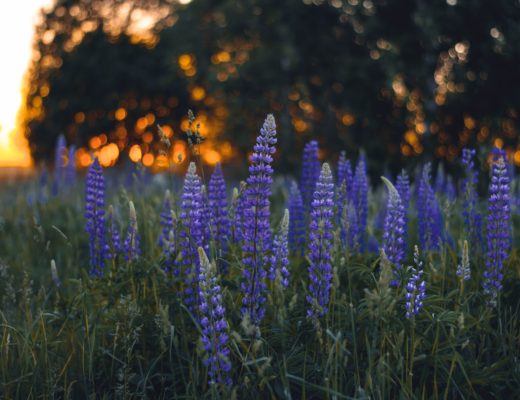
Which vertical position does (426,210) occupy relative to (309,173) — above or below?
below

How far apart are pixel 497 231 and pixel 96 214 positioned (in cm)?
264

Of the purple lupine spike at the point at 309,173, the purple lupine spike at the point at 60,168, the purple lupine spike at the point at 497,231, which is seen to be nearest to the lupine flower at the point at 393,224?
the purple lupine spike at the point at 497,231

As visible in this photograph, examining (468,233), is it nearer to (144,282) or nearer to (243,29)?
(144,282)

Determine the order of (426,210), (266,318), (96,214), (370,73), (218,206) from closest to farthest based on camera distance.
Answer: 1. (266,318)
2. (218,206)
3. (96,214)
4. (426,210)
5. (370,73)

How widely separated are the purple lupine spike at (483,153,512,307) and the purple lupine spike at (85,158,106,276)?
252cm

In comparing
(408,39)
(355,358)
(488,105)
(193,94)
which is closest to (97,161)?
(355,358)

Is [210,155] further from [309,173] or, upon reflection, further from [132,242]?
[132,242]

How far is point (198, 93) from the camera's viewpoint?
2548cm

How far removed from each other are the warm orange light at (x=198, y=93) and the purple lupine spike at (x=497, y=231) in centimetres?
2139

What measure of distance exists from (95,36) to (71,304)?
2658cm

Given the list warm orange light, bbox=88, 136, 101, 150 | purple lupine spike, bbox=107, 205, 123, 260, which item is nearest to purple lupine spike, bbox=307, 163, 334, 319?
purple lupine spike, bbox=107, 205, 123, 260

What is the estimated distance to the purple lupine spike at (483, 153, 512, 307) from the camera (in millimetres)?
3543

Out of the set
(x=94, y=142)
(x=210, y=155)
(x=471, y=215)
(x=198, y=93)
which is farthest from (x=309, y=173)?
(x=94, y=142)

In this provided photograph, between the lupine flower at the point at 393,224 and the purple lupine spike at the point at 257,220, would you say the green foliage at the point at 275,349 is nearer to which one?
the purple lupine spike at the point at 257,220
